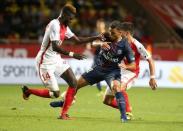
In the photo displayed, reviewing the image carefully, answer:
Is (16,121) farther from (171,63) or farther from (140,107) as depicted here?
(171,63)

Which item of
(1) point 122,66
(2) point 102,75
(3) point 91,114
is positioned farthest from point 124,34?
(3) point 91,114

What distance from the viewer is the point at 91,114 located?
47.7 ft

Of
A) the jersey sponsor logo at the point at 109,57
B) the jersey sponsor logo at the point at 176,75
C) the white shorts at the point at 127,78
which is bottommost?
the jersey sponsor logo at the point at 176,75

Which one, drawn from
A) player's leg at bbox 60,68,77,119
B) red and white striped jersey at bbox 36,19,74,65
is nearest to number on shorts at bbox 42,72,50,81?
red and white striped jersey at bbox 36,19,74,65

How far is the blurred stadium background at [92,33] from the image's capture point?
2198 centimetres

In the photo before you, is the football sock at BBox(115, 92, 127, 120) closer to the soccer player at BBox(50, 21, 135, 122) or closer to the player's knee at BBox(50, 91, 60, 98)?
the soccer player at BBox(50, 21, 135, 122)

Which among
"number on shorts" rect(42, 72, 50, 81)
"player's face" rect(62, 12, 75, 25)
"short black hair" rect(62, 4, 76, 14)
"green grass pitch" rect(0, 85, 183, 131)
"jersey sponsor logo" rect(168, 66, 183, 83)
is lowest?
"jersey sponsor logo" rect(168, 66, 183, 83)

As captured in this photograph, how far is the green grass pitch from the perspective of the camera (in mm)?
11859

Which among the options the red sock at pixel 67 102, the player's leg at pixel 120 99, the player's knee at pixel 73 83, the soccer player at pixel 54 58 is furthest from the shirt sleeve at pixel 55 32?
the player's leg at pixel 120 99

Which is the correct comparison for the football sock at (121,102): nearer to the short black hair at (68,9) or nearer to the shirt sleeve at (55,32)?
the shirt sleeve at (55,32)

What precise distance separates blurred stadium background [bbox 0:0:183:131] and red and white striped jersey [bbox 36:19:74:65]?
92.3 inches

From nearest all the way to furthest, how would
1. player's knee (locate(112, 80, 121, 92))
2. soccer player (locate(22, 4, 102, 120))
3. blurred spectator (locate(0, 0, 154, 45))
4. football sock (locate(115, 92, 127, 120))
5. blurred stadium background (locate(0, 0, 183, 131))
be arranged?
1. football sock (locate(115, 92, 127, 120))
2. player's knee (locate(112, 80, 121, 92))
3. soccer player (locate(22, 4, 102, 120))
4. blurred stadium background (locate(0, 0, 183, 131))
5. blurred spectator (locate(0, 0, 154, 45))

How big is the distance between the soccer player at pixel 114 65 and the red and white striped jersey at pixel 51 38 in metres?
0.92

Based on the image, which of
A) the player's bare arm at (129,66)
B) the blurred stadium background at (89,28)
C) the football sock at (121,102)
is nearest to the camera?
the football sock at (121,102)
